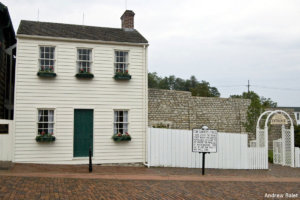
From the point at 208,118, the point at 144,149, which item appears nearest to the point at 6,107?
the point at 144,149

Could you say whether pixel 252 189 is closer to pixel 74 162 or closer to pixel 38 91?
pixel 74 162

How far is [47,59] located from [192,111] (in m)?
12.9

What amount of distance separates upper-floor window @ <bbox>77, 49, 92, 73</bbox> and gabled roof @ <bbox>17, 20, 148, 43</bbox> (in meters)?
0.66

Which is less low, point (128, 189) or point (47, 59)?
point (47, 59)

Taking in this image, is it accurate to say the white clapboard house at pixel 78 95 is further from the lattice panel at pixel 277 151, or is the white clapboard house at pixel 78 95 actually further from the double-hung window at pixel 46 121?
the lattice panel at pixel 277 151

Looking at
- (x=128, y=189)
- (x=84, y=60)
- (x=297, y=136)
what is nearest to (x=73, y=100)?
(x=84, y=60)

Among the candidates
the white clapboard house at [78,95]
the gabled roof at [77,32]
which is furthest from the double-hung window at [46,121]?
the gabled roof at [77,32]

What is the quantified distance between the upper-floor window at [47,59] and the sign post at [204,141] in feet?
23.3

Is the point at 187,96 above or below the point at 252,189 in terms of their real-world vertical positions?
above

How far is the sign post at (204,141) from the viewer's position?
543 inches

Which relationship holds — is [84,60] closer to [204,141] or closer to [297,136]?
Answer: [204,141]

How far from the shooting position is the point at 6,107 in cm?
1741

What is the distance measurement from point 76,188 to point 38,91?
6689 mm

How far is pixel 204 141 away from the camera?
45.5 ft
